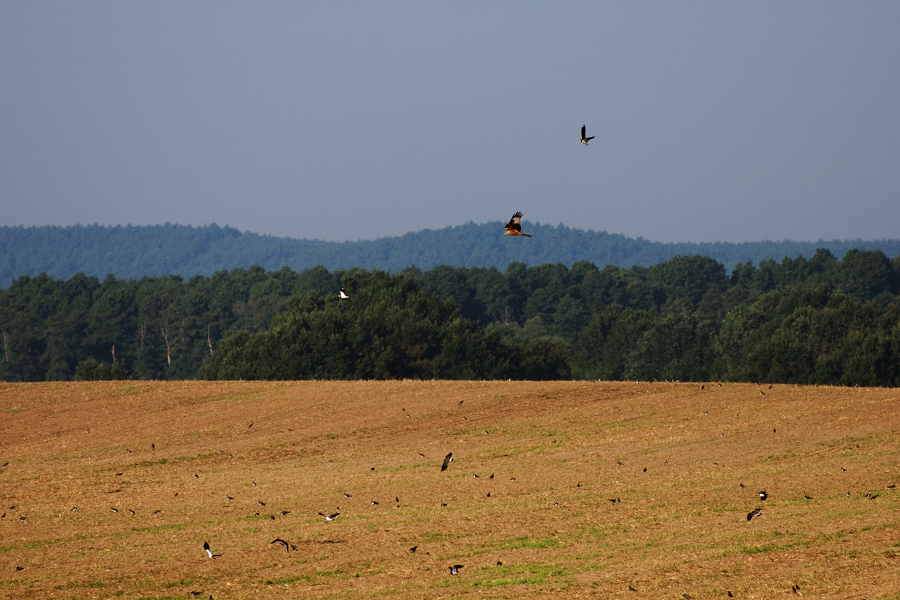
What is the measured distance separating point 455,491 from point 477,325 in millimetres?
50674

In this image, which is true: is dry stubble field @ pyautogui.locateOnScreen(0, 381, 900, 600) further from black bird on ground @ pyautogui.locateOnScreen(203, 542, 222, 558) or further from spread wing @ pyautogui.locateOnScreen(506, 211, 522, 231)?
spread wing @ pyautogui.locateOnScreen(506, 211, 522, 231)

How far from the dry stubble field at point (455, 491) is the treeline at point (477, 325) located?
24589mm

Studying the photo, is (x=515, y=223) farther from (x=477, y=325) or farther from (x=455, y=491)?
(x=477, y=325)

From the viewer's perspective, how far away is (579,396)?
136 ft

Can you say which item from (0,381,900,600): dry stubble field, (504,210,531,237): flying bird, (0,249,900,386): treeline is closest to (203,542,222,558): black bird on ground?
(0,381,900,600): dry stubble field

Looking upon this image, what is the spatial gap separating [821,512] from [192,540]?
13.6m

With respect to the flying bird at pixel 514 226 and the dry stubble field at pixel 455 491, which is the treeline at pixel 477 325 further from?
the flying bird at pixel 514 226

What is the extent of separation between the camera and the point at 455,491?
88.0ft

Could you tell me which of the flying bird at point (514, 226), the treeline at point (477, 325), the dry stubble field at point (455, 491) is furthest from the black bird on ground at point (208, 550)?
the treeline at point (477, 325)

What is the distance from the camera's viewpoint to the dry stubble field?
18.8m

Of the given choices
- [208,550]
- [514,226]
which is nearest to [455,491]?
[208,550]

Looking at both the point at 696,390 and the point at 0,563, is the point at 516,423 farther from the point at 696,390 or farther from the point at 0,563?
the point at 0,563

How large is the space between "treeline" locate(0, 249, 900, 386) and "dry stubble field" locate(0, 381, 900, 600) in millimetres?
24589

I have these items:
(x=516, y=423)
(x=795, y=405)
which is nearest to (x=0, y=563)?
(x=516, y=423)
